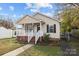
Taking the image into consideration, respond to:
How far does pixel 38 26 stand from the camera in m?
2.99

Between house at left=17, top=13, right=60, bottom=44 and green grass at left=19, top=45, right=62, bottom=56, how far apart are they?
0.27ft

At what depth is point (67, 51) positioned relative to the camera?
9.86ft

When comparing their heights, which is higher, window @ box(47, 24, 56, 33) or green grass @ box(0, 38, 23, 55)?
window @ box(47, 24, 56, 33)

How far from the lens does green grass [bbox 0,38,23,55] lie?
118 inches

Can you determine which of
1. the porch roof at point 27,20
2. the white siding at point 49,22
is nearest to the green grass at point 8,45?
the porch roof at point 27,20

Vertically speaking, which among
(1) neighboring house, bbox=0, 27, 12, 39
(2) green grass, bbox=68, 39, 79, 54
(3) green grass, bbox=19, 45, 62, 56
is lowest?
(3) green grass, bbox=19, 45, 62, 56

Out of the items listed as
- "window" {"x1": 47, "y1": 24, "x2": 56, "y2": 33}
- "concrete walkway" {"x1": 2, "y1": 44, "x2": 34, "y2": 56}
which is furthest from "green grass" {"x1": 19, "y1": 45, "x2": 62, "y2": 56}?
"window" {"x1": 47, "y1": 24, "x2": 56, "y2": 33}

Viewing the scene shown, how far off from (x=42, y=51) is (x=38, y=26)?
232 mm

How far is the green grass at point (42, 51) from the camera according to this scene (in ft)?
9.82

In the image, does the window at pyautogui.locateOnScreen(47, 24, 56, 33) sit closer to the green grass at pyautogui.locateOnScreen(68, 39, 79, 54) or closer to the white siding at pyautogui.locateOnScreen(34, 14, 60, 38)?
the white siding at pyautogui.locateOnScreen(34, 14, 60, 38)

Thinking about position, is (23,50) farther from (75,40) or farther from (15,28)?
(75,40)

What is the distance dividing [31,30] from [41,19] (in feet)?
0.45

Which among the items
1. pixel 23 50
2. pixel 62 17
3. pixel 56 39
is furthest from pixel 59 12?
pixel 23 50

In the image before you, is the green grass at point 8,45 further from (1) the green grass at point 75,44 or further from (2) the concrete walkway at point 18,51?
(1) the green grass at point 75,44
